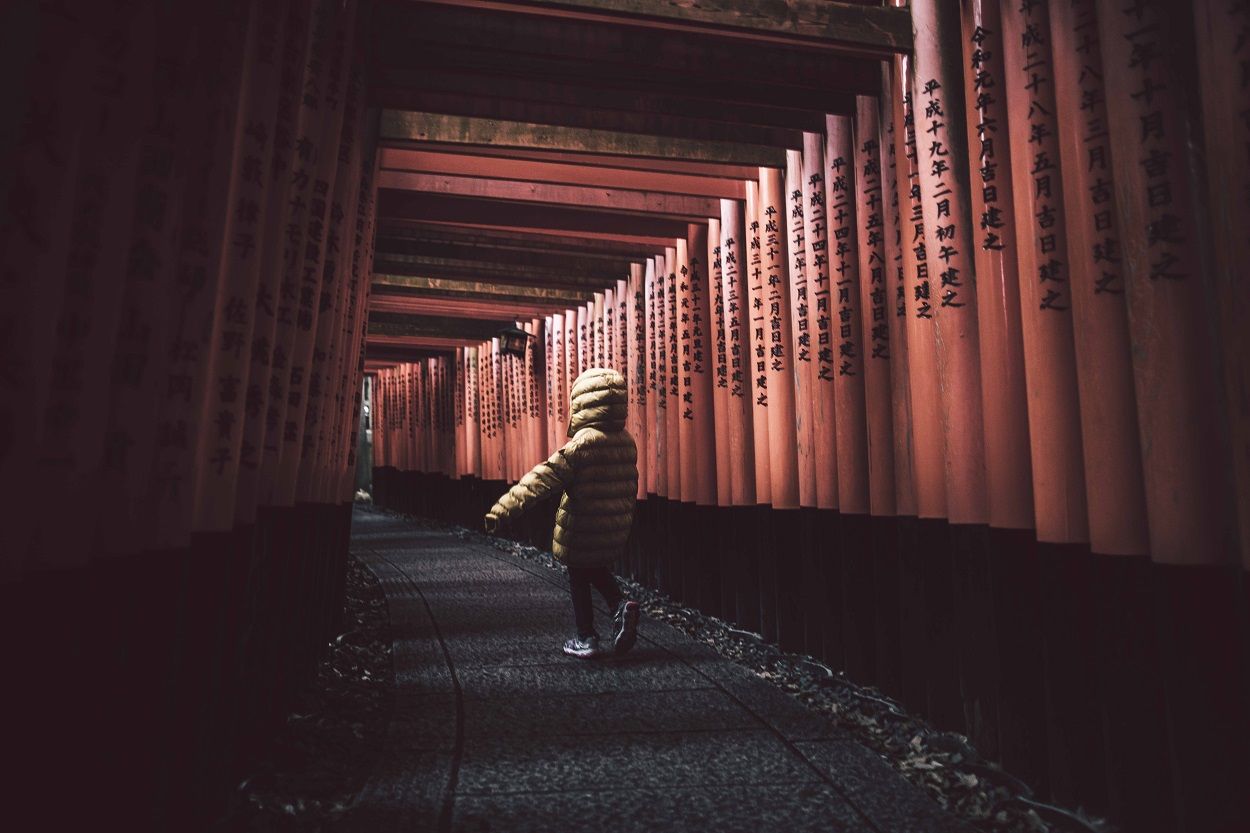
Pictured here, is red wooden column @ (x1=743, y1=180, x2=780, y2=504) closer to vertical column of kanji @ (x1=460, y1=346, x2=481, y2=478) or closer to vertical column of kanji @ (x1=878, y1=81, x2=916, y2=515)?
vertical column of kanji @ (x1=878, y1=81, x2=916, y2=515)

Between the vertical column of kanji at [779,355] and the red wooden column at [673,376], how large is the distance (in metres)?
2.28

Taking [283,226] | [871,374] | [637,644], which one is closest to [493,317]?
[637,644]

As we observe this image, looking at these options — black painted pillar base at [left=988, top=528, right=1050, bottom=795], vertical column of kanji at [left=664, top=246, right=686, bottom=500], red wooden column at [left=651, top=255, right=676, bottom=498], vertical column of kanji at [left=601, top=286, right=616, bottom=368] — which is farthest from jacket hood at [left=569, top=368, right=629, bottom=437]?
vertical column of kanji at [left=601, top=286, right=616, bottom=368]

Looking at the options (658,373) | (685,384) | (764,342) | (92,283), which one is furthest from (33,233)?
(658,373)

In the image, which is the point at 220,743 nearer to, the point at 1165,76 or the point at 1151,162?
the point at 1151,162

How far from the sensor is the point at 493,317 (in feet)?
50.9

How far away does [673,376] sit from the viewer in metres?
9.46

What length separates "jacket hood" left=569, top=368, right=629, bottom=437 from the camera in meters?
6.19

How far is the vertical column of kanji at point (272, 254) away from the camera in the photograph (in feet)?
11.4

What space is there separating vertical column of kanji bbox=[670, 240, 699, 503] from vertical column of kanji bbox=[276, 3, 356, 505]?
488cm

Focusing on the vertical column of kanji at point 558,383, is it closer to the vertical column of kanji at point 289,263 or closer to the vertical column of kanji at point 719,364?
the vertical column of kanji at point 719,364

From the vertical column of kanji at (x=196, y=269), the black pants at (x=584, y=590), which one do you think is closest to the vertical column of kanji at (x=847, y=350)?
the black pants at (x=584, y=590)

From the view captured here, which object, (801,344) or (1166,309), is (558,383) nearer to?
(801,344)

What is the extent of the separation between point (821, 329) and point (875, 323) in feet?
2.27
